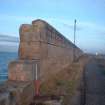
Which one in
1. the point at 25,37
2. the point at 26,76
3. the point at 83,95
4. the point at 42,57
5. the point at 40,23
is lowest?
the point at 83,95

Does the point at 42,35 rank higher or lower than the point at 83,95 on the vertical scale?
higher

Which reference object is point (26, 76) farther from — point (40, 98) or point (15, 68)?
A: point (40, 98)

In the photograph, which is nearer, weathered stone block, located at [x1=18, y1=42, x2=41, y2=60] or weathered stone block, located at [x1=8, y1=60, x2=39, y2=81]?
weathered stone block, located at [x1=8, y1=60, x2=39, y2=81]

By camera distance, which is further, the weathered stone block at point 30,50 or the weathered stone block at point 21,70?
the weathered stone block at point 30,50

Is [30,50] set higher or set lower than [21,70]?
higher

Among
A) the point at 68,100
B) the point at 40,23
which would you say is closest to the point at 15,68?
the point at 40,23

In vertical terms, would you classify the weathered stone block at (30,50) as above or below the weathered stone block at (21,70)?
above

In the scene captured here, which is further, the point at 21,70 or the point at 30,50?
the point at 30,50

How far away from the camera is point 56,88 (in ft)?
29.3

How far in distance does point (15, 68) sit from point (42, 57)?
4.74ft

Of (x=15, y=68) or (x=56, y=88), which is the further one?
(x=56, y=88)

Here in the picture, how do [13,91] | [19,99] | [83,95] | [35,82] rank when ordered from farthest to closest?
[83,95]
[35,82]
[19,99]
[13,91]

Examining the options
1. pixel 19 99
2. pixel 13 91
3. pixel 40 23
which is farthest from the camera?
pixel 40 23

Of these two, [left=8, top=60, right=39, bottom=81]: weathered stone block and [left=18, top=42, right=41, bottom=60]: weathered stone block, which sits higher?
[left=18, top=42, right=41, bottom=60]: weathered stone block
